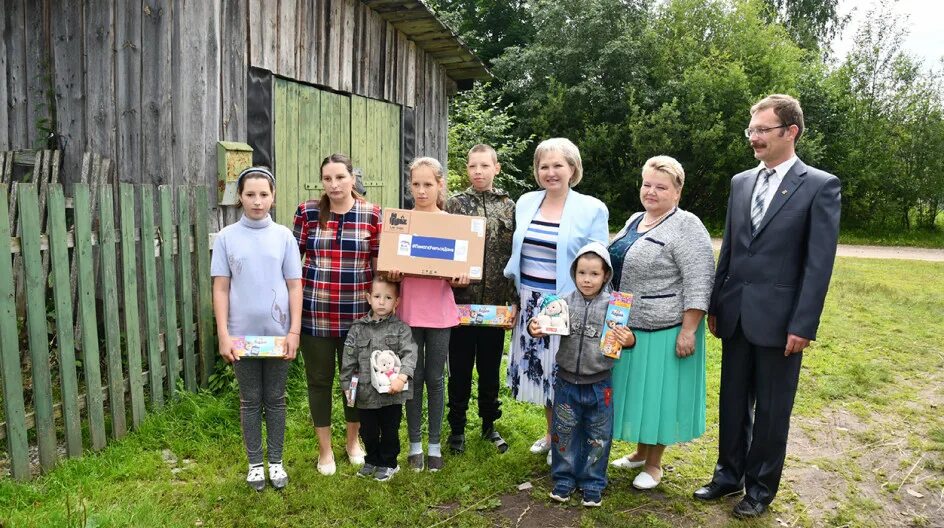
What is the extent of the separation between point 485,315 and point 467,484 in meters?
0.96

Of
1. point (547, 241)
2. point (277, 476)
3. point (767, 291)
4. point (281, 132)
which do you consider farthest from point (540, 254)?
point (281, 132)

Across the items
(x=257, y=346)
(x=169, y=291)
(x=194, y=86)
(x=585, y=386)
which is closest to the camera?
(x=257, y=346)

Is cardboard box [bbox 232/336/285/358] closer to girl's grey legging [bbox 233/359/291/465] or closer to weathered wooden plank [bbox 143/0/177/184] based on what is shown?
girl's grey legging [bbox 233/359/291/465]

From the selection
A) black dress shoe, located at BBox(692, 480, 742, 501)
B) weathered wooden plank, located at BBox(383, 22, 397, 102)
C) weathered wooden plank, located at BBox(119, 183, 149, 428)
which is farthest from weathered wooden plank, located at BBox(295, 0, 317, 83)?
black dress shoe, located at BBox(692, 480, 742, 501)

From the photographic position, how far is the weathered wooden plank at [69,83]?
5488mm

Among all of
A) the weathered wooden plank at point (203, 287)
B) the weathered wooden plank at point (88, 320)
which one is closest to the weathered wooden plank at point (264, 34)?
the weathered wooden plank at point (203, 287)

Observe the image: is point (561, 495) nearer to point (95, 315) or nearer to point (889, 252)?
point (95, 315)

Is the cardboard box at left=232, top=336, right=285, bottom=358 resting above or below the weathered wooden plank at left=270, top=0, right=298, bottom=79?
below

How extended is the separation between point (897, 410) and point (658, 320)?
3.21 m

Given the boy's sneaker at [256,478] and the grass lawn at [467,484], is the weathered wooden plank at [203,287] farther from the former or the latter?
the boy's sneaker at [256,478]

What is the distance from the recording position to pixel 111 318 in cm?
419

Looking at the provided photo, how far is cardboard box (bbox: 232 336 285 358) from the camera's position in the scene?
3510 mm

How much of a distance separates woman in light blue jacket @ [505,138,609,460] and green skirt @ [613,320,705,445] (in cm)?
44

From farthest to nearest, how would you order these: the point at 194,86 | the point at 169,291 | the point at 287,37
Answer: the point at 287,37 → the point at 194,86 → the point at 169,291
